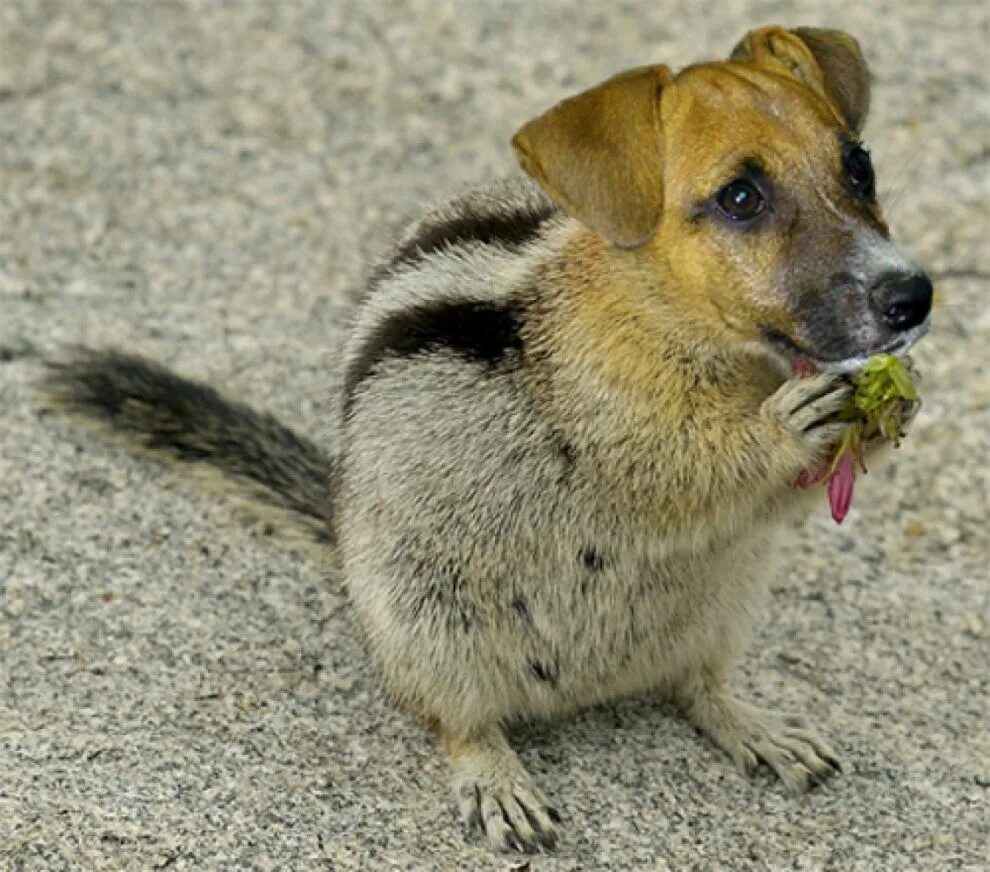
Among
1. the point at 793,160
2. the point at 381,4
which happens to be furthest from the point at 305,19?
the point at 793,160

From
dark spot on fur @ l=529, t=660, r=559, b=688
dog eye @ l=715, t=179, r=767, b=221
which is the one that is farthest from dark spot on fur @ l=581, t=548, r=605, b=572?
dog eye @ l=715, t=179, r=767, b=221

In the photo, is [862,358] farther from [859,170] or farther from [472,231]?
[472,231]

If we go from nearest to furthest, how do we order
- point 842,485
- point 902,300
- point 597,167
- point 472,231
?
point 902,300
point 597,167
point 842,485
point 472,231

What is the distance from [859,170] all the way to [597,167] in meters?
Result: 0.55

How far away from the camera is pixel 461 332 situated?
4438 millimetres

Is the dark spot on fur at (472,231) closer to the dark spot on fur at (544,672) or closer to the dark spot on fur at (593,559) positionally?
the dark spot on fur at (593,559)

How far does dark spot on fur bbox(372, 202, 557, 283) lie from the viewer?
4578 mm

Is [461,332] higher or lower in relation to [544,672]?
higher

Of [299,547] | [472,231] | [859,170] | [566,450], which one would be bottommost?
[299,547]

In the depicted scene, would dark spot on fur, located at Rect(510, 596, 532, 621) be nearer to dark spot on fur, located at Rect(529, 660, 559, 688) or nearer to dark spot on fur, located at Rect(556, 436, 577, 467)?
dark spot on fur, located at Rect(529, 660, 559, 688)

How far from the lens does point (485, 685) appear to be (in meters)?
4.51

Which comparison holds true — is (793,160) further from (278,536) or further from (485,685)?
(278,536)

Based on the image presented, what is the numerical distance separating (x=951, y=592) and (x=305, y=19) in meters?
3.96

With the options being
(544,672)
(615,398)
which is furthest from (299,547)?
(615,398)
